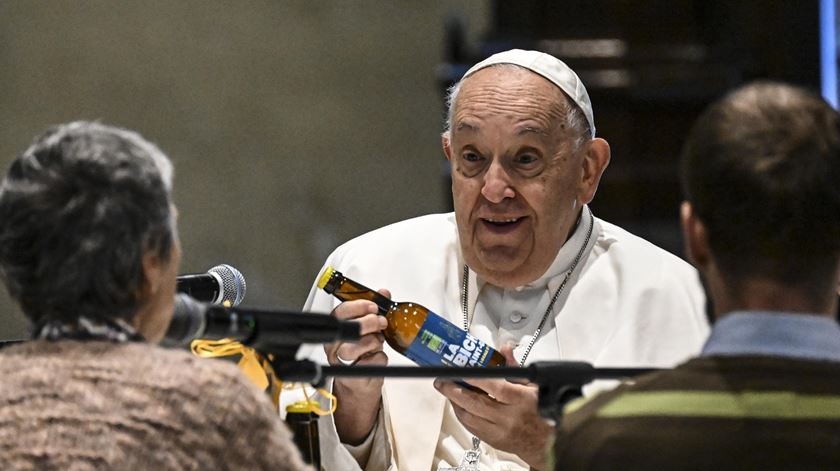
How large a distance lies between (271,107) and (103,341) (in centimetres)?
465

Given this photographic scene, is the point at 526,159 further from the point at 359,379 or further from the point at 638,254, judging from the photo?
the point at 359,379

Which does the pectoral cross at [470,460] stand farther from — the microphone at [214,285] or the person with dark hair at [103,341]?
the person with dark hair at [103,341]

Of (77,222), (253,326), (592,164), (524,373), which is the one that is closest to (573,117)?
(592,164)

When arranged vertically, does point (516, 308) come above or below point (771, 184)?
below

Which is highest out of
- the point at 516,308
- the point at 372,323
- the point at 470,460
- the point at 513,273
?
the point at 372,323

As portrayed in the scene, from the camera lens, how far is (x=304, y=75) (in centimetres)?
689

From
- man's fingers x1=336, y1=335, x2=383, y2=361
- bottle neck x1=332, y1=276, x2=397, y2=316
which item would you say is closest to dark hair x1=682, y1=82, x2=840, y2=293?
man's fingers x1=336, y1=335, x2=383, y2=361

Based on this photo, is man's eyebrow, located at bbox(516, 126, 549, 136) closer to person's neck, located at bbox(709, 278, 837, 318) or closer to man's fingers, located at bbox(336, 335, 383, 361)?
man's fingers, located at bbox(336, 335, 383, 361)

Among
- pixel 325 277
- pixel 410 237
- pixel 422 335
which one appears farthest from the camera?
pixel 410 237

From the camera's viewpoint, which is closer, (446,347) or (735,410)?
(735,410)

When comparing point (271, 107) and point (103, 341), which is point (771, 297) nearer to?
point (103, 341)

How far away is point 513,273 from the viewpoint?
394cm

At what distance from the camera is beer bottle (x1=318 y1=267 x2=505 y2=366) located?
3246mm

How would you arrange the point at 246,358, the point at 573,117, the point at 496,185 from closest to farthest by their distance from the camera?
the point at 246,358 → the point at 496,185 → the point at 573,117
